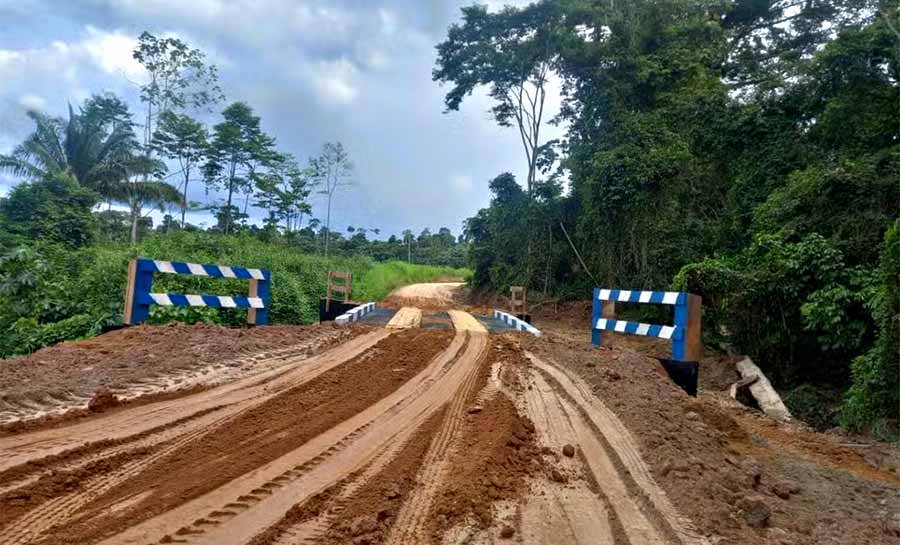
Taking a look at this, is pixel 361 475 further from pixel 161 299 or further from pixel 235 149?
pixel 235 149

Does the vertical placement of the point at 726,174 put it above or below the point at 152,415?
above

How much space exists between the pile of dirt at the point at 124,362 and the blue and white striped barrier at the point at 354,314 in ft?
5.72

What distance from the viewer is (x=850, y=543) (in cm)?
274

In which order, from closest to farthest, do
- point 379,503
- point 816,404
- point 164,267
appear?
point 379,503 → point 164,267 → point 816,404

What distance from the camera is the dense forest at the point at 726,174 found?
1040cm

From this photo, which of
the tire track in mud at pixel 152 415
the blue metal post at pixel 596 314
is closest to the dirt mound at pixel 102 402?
the tire track in mud at pixel 152 415

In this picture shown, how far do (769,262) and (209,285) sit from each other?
11.9 metres

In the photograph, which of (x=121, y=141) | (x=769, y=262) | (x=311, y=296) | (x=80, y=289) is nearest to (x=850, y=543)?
(x=769, y=262)

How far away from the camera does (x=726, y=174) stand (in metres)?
16.8

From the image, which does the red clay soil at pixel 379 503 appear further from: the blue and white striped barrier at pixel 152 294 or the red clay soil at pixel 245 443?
the blue and white striped barrier at pixel 152 294

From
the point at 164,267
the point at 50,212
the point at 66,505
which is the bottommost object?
the point at 66,505

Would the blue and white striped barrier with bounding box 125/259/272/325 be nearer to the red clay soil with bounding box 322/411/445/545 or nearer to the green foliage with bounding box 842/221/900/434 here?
the red clay soil with bounding box 322/411/445/545

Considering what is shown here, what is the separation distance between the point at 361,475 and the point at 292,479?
0.35 meters

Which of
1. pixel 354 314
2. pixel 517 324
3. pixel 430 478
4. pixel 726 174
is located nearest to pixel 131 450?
pixel 430 478
